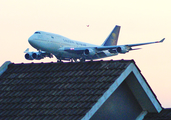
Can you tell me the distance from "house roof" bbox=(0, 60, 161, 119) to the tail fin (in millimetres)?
74366

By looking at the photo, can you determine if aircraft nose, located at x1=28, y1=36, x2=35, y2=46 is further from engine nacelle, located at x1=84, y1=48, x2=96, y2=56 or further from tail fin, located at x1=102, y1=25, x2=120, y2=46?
tail fin, located at x1=102, y1=25, x2=120, y2=46

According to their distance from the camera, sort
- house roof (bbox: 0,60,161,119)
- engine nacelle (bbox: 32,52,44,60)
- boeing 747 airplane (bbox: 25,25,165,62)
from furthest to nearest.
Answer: engine nacelle (bbox: 32,52,44,60), boeing 747 airplane (bbox: 25,25,165,62), house roof (bbox: 0,60,161,119)

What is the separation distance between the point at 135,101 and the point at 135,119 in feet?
1.32

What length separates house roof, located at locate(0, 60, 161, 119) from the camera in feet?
22.0

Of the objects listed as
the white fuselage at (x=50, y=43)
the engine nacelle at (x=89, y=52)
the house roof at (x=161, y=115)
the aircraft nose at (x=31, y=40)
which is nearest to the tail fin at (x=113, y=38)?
the engine nacelle at (x=89, y=52)

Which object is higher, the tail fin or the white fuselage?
the white fuselage

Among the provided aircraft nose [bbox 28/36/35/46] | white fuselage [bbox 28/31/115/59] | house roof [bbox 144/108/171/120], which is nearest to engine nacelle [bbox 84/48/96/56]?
white fuselage [bbox 28/31/115/59]

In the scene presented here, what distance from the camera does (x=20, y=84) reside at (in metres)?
8.16

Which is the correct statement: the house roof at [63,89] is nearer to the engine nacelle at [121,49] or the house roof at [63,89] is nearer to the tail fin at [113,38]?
the engine nacelle at [121,49]

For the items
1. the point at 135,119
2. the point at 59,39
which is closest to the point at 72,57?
the point at 59,39

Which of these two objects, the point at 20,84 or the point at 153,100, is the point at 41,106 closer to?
the point at 20,84

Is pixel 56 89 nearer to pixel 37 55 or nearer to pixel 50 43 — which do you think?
pixel 50 43

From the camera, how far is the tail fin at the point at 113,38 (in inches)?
3277

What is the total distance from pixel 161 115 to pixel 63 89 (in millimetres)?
2226
